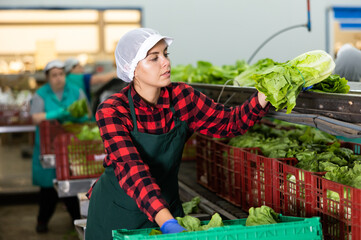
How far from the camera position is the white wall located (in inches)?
366

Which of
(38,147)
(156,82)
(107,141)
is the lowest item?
(38,147)

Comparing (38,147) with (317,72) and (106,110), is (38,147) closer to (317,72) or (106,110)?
(106,110)

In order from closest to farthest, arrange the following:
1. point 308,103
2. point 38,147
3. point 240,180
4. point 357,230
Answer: point 357,230, point 308,103, point 240,180, point 38,147

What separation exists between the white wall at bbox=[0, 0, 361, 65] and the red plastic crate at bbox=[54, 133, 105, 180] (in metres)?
5.37

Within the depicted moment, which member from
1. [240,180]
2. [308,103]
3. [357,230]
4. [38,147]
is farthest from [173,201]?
[38,147]

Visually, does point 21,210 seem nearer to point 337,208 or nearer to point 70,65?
point 70,65

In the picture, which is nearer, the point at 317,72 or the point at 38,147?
the point at 317,72

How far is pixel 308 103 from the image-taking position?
2322 millimetres

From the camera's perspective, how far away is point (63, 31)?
42.1ft

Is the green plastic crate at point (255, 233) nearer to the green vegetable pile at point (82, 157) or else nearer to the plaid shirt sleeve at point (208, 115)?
the plaid shirt sleeve at point (208, 115)

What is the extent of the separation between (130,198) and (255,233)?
2.84 ft

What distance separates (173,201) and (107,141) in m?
0.53

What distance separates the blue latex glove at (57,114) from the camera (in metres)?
5.57

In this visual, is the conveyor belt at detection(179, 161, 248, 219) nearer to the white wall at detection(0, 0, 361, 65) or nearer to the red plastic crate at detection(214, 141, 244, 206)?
the red plastic crate at detection(214, 141, 244, 206)
